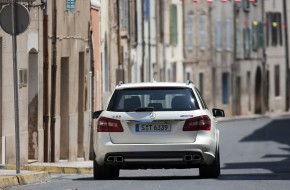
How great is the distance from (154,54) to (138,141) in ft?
127

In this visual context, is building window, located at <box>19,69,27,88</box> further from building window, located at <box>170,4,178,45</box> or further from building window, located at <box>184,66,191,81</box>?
building window, located at <box>184,66,191,81</box>

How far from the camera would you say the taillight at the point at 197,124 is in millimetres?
19370

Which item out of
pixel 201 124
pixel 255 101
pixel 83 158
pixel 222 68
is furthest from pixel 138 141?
pixel 255 101

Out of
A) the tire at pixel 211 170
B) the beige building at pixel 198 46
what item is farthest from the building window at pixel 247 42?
the tire at pixel 211 170

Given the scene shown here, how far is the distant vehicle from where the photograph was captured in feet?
63.4

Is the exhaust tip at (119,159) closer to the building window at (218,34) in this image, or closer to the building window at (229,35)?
the building window at (218,34)

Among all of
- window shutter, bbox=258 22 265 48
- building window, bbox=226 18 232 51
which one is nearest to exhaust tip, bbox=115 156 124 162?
building window, bbox=226 18 232 51

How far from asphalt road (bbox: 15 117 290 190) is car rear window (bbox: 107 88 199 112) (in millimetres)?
1056

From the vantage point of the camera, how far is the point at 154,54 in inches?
2282

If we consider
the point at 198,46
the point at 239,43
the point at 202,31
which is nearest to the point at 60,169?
the point at 198,46

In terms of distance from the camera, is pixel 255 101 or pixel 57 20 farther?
pixel 255 101

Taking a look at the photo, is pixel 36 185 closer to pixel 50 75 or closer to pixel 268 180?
pixel 268 180

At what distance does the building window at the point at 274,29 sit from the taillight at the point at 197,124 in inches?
2482

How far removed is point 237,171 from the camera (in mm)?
26422
